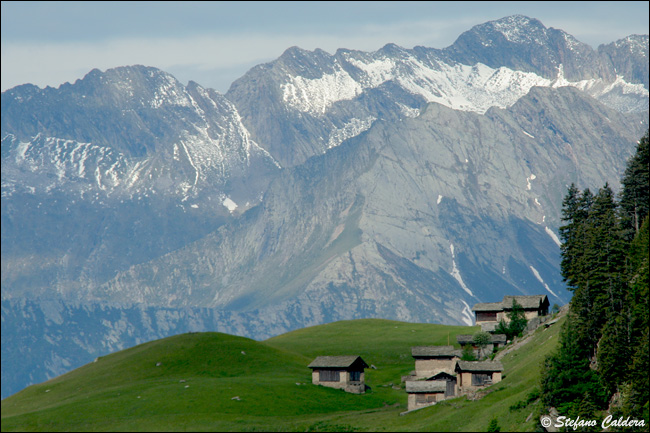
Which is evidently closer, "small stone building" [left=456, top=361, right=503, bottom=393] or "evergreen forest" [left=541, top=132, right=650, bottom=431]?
"evergreen forest" [left=541, top=132, right=650, bottom=431]

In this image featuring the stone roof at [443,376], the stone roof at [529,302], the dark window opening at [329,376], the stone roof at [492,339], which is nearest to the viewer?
the stone roof at [443,376]

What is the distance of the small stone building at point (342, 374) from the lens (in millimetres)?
146750

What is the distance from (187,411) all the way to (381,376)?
47960 mm

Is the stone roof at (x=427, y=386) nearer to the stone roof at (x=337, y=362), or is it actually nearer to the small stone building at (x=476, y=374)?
the small stone building at (x=476, y=374)

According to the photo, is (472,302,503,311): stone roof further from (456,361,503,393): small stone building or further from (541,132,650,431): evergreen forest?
(456,361,503,393): small stone building

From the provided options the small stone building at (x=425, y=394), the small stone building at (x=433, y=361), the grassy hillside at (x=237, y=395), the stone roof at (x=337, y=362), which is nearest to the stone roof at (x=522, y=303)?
the grassy hillside at (x=237, y=395)

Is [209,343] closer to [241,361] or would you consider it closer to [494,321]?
[241,361]

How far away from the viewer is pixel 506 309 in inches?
6939

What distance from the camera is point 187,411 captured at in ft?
396

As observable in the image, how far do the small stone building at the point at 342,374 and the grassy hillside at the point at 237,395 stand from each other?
85.8 inches

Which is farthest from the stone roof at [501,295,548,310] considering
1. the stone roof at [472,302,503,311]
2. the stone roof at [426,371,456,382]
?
the stone roof at [426,371,456,382]

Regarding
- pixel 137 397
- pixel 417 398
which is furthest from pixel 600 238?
pixel 137 397

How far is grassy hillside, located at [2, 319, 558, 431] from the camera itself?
11100 cm

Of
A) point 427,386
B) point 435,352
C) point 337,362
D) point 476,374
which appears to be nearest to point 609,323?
point 476,374
